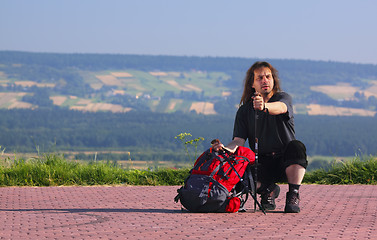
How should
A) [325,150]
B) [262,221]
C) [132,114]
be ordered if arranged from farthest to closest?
[132,114]
[325,150]
[262,221]

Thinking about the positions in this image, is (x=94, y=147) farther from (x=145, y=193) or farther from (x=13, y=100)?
(x=145, y=193)

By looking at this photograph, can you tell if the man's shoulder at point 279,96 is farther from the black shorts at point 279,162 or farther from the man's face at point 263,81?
the black shorts at point 279,162

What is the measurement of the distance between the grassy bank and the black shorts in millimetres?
2725

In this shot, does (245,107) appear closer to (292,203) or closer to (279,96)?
(279,96)

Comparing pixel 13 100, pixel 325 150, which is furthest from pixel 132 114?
pixel 325 150

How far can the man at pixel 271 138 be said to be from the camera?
555 cm

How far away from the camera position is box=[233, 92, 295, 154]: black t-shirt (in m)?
5.59

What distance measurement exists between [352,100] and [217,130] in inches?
2891

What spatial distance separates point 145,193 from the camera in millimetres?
7266

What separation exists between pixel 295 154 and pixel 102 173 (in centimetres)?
335

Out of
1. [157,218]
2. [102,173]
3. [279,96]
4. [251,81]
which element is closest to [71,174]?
[102,173]

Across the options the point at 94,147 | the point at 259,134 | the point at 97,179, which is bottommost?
the point at 94,147

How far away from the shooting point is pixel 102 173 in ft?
26.9

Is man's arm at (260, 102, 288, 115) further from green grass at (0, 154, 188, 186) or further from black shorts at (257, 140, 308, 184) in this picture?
green grass at (0, 154, 188, 186)
